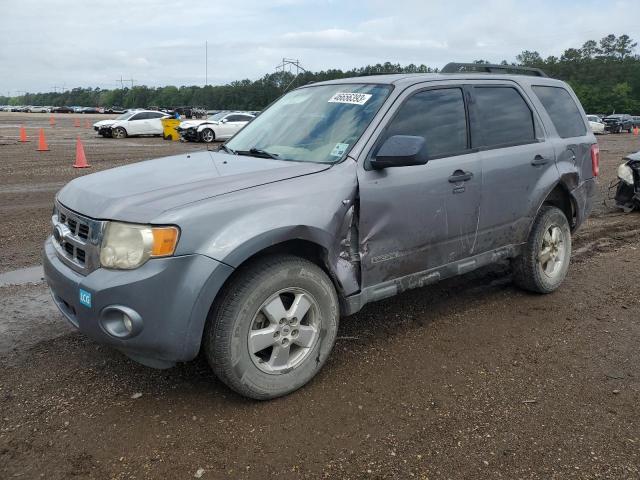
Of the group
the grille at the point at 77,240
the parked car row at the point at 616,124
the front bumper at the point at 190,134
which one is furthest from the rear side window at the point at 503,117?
the parked car row at the point at 616,124

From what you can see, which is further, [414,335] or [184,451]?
[414,335]

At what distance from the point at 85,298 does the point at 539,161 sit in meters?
3.70

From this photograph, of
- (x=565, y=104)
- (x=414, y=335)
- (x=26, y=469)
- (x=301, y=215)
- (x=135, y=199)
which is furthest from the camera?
(x=565, y=104)

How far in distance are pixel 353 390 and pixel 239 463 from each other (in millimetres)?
924

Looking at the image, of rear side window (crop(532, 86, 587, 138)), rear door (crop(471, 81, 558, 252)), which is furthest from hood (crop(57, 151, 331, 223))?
rear side window (crop(532, 86, 587, 138))

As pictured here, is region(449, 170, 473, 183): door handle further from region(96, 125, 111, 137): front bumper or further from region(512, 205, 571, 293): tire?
region(96, 125, 111, 137): front bumper

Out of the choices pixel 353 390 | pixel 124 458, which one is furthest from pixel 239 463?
pixel 353 390

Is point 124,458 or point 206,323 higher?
point 206,323

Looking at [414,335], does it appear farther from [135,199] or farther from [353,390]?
[135,199]

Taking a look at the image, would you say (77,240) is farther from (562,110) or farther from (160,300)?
(562,110)

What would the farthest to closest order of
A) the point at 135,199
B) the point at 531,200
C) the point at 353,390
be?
the point at 531,200 < the point at 353,390 < the point at 135,199

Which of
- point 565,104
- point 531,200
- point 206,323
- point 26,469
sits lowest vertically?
point 26,469

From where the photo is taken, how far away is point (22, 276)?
5.48 metres

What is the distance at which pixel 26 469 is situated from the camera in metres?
2.61
